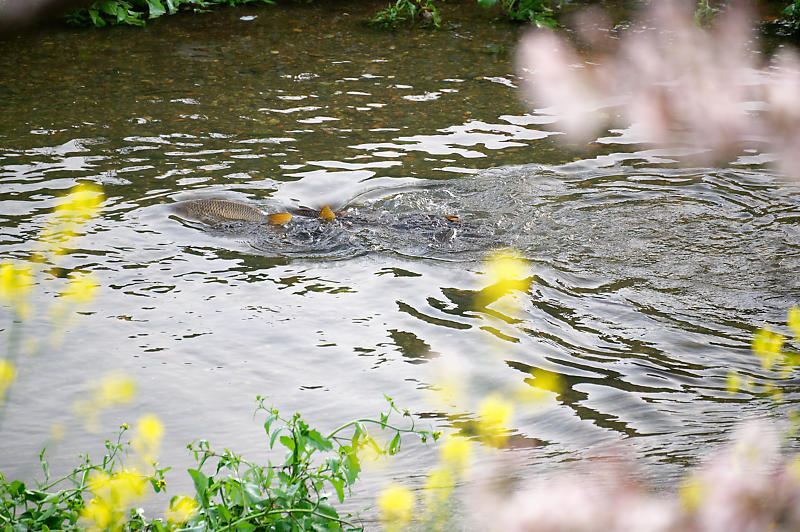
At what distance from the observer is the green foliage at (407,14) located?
1083 centimetres

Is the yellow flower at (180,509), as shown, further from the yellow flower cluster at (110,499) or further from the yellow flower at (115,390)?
the yellow flower at (115,390)

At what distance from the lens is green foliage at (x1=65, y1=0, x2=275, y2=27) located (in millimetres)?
10727

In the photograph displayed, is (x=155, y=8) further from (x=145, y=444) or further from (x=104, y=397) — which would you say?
(x=145, y=444)

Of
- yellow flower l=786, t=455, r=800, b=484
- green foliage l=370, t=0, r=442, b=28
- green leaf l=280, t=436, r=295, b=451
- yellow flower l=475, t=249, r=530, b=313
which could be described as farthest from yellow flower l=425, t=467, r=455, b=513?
green foliage l=370, t=0, r=442, b=28

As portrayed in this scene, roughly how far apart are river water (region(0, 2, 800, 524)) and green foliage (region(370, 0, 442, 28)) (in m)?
1.75

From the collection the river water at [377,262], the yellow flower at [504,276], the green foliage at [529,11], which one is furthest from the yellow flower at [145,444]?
the green foliage at [529,11]

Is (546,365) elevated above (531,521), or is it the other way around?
(531,521)

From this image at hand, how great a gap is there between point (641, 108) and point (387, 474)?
21.3ft

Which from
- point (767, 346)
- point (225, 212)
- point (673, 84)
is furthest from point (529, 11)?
point (767, 346)

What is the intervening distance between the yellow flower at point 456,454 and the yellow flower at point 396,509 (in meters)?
0.40

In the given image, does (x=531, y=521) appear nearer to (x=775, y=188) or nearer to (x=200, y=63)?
(x=775, y=188)

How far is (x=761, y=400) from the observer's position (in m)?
3.85

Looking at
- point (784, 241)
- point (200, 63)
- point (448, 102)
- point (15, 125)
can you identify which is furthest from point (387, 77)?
point (784, 241)

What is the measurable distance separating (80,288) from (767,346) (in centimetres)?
355
